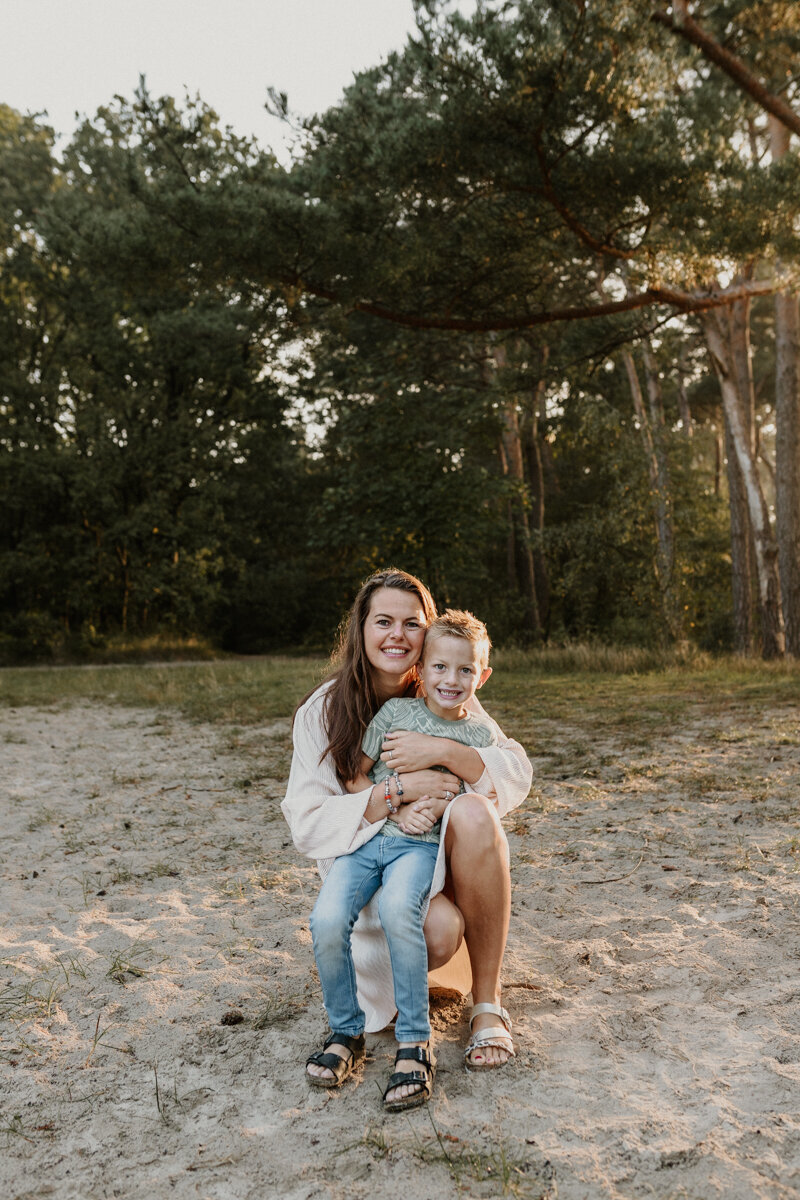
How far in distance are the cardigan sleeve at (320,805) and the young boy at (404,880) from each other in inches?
2.0

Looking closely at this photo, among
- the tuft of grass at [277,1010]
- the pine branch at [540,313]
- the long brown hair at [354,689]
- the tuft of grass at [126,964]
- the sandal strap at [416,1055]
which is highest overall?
the pine branch at [540,313]

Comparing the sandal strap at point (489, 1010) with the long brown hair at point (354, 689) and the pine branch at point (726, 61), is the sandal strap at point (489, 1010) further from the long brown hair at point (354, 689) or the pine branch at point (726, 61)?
the pine branch at point (726, 61)

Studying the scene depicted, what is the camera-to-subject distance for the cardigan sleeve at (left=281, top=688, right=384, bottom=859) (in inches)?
108

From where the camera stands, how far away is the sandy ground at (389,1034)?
215cm

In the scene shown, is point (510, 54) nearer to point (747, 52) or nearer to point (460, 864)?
point (747, 52)

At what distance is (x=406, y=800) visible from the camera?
2740 mm

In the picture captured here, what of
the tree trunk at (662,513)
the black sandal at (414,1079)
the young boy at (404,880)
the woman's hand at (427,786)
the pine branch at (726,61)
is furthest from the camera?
the tree trunk at (662,513)

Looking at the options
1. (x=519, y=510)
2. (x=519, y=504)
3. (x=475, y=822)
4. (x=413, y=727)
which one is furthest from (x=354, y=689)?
(x=519, y=510)

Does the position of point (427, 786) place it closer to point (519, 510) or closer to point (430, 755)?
point (430, 755)

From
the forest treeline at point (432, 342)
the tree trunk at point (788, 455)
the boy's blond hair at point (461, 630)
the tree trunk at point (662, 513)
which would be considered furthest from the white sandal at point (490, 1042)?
the tree trunk at point (662, 513)

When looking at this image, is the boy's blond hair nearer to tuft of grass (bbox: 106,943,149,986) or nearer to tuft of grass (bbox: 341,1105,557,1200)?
tuft of grass (bbox: 341,1105,557,1200)

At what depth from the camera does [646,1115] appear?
7.59 ft

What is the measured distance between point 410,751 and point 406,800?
0.49 ft

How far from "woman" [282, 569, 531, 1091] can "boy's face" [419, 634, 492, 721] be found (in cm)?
11
